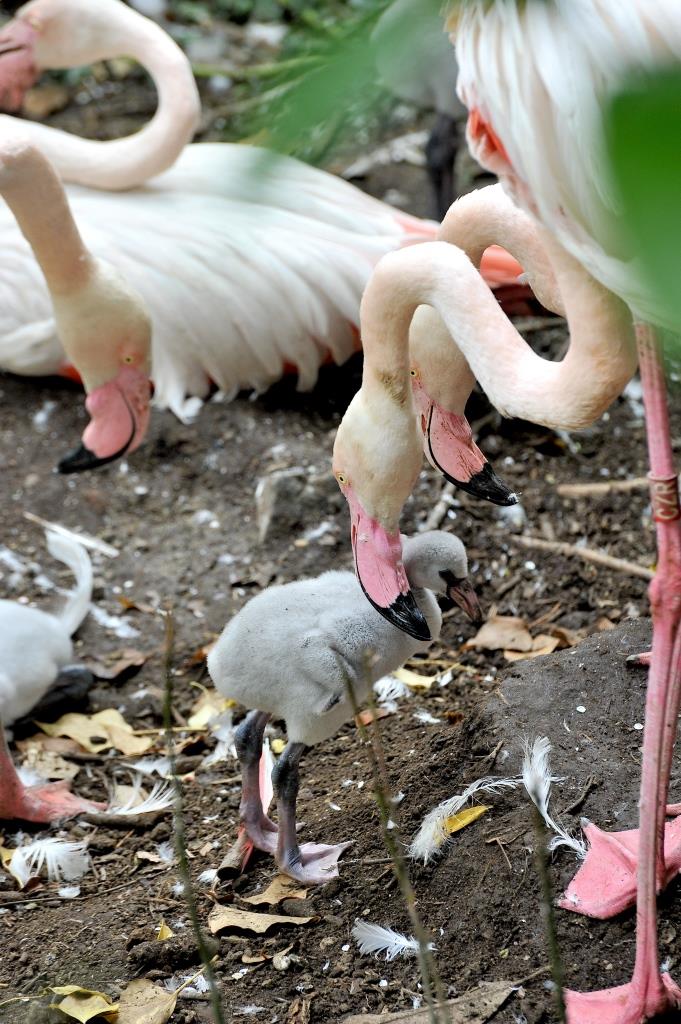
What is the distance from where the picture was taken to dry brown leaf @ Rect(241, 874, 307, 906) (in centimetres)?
248

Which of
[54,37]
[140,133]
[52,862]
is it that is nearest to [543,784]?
[52,862]

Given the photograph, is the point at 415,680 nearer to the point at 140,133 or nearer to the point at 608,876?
the point at 608,876

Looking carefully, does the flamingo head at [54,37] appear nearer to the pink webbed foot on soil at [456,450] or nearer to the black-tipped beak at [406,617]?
the pink webbed foot on soil at [456,450]

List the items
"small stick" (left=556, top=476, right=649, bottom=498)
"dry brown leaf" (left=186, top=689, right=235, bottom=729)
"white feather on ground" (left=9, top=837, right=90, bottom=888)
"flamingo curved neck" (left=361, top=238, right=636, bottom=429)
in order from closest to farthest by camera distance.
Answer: "flamingo curved neck" (left=361, top=238, right=636, bottom=429), "white feather on ground" (left=9, top=837, right=90, bottom=888), "dry brown leaf" (left=186, top=689, right=235, bottom=729), "small stick" (left=556, top=476, right=649, bottom=498)

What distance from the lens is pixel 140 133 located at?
4.55m

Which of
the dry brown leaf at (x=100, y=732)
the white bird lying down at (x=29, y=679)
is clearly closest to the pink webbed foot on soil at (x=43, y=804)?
the white bird lying down at (x=29, y=679)

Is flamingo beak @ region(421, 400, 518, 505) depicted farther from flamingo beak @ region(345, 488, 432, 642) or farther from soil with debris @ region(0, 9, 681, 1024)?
soil with debris @ region(0, 9, 681, 1024)

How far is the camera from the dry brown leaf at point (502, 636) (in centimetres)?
337

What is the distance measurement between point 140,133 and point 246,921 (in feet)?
10.2

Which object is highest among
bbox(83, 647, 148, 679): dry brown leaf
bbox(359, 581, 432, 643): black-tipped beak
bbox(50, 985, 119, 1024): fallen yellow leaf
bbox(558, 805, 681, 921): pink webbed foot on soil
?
bbox(359, 581, 432, 643): black-tipped beak

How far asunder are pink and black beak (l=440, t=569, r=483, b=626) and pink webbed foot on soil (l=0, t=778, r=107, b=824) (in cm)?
107

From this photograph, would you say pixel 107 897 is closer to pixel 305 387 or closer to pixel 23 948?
pixel 23 948

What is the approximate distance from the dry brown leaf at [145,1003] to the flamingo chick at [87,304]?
1.64 metres

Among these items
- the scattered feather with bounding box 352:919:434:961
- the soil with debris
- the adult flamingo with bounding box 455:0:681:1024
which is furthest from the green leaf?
the scattered feather with bounding box 352:919:434:961
